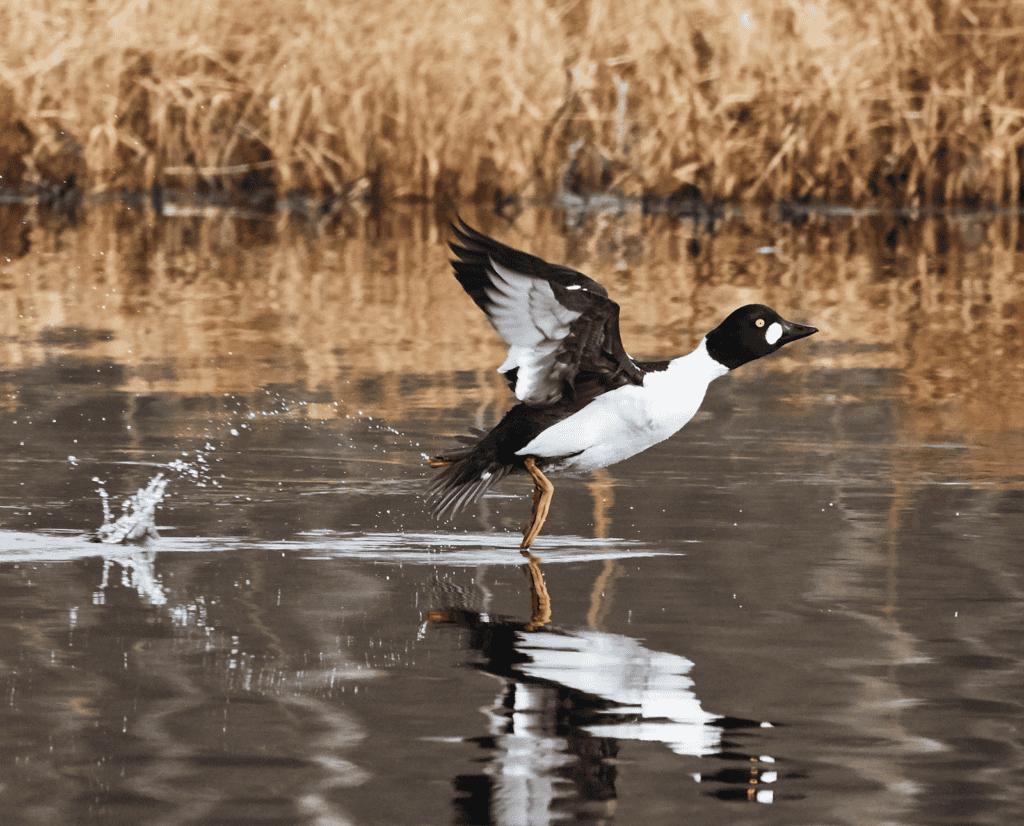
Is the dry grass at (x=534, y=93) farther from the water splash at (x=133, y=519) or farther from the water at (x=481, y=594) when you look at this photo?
the water splash at (x=133, y=519)

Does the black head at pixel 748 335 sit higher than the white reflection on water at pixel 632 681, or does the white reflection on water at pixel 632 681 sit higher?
the black head at pixel 748 335

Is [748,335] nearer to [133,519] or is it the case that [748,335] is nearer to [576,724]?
[133,519]

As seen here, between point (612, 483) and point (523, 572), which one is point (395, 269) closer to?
point (612, 483)

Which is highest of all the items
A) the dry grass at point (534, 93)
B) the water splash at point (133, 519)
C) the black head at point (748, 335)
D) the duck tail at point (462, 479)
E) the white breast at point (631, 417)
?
the dry grass at point (534, 93)

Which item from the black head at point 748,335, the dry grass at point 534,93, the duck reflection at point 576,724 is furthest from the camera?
the dry grass at point 534,93

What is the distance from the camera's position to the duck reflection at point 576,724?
3.88m

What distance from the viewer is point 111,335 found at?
37.2 ft

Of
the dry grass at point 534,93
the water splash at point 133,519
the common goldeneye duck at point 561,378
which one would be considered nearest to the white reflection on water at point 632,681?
the common goldeneye duck at point 561,378

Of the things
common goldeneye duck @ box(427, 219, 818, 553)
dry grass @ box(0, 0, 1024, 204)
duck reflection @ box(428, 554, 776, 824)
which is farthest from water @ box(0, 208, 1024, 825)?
dry grass @ box(0, 0, 1024, 204)

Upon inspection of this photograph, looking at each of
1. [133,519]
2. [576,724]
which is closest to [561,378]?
[133,519]

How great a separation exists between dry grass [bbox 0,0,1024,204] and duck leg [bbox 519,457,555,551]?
40.6 ft

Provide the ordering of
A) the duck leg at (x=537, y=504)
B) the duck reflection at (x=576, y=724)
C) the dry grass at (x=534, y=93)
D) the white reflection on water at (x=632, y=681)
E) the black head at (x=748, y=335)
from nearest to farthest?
the duck reflection at (x=576, y=724) < the white reflection on water at (x=632, y=681) < the duck leg at (x=537, y=504) < the black head at (x=748, y=335) < the dry grass at (x=534, y=93)

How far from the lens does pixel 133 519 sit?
654 centimetres

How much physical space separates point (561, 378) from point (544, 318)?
0.99ft
